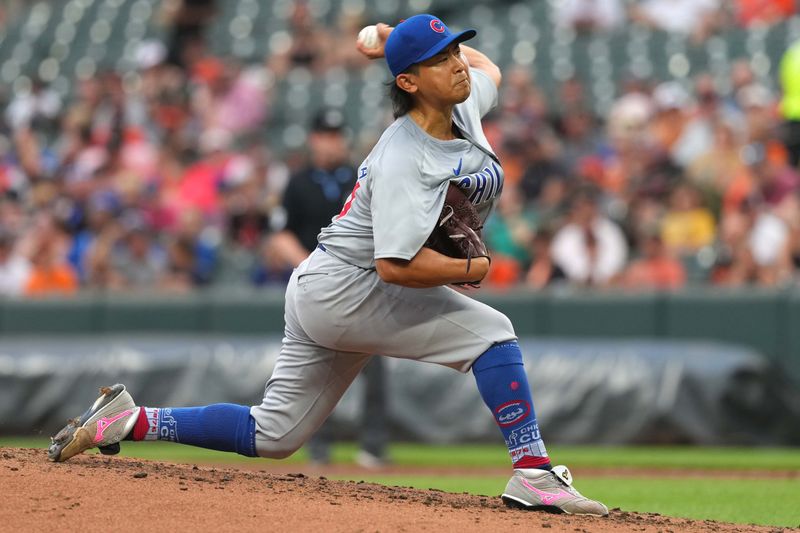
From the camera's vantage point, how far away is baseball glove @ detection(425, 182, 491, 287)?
15.3 ft

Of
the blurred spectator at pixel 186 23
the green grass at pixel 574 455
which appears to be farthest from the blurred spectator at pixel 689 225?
the blurred spectator at pixel 186 23

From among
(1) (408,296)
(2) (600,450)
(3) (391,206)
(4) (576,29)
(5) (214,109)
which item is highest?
(4) (576,29)

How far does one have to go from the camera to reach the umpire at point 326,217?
8.52 meters

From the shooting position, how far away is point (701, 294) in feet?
35.7

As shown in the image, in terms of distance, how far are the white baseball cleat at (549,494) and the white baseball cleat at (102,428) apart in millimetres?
1527

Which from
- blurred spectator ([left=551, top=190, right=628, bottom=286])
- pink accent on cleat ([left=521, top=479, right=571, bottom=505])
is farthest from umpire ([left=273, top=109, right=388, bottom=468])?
pink accent on cleat ([left=521, top=479, right=571, bottom=505])

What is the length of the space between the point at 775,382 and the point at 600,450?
A: 1.47 m

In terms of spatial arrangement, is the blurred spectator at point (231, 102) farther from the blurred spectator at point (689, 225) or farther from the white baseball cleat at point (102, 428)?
the white baseball cleat at point (102, 428)

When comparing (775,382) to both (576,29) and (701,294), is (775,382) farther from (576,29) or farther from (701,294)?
(576,29)

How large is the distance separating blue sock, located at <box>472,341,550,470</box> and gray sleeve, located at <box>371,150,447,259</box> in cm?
56

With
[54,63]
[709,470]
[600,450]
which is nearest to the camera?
[709,470]

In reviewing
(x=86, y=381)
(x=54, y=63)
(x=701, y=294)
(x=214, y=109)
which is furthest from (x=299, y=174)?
(x=54, y=63)

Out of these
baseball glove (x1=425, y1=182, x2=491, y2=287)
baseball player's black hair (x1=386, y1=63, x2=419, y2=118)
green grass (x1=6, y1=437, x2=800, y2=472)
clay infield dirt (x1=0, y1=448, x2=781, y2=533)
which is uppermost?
baseball player's black hair (x1=386, y1=63, x2=419, y2=118)

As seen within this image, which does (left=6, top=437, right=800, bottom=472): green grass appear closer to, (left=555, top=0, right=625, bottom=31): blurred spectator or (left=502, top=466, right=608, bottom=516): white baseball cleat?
(left=502, top=466, right=608, bottom=516): white baseball cleat
